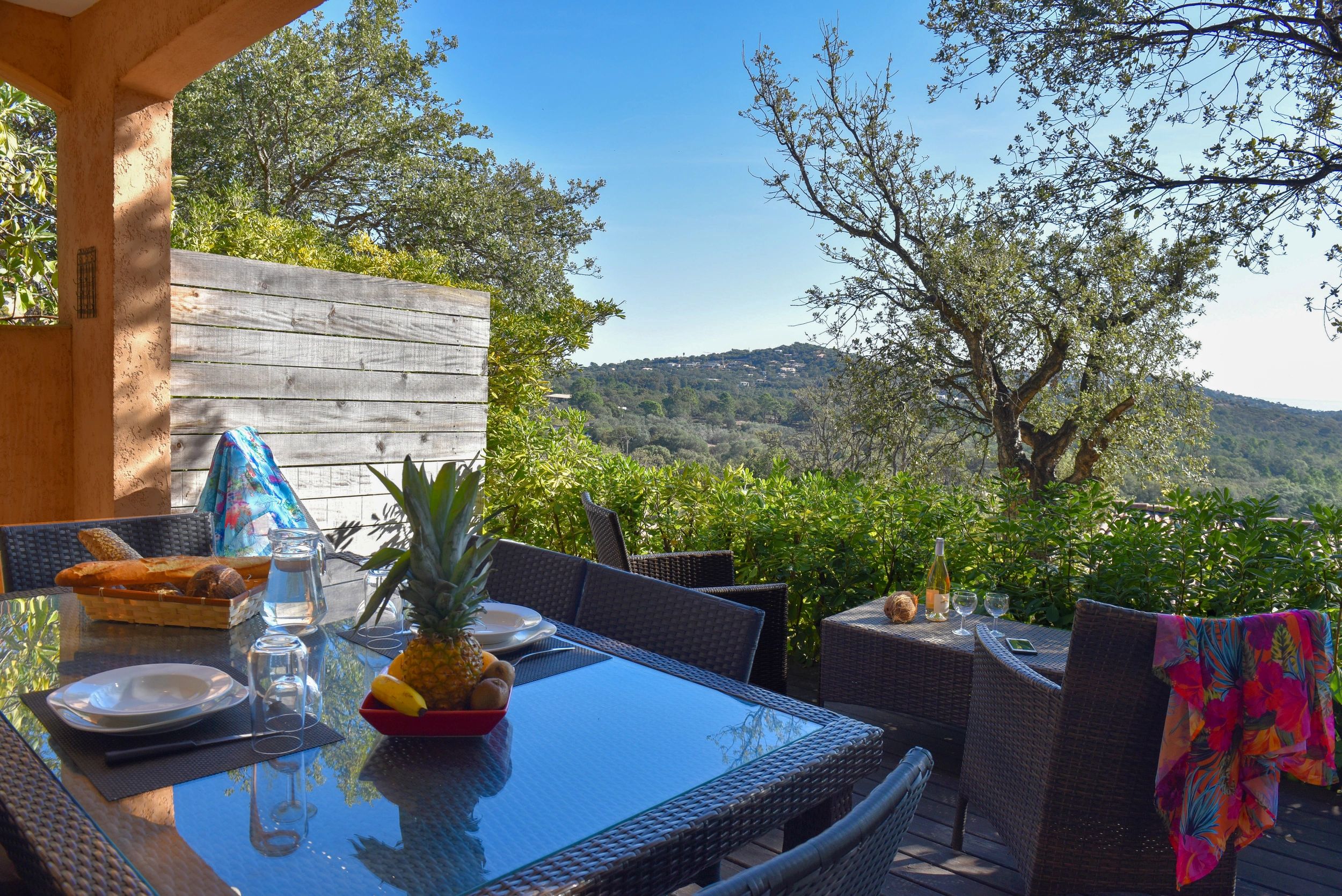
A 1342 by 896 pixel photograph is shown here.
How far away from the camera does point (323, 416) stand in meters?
3.74

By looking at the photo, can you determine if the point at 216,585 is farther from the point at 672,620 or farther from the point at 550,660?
the point at 672,620

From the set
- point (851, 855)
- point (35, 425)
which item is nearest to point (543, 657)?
point (851, 855)

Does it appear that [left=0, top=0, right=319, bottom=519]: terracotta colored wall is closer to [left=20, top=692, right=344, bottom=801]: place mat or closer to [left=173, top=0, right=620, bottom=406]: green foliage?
[left=20, top=692, right=344, bottom=801]: place mat

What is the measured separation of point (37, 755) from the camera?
1.12 meters

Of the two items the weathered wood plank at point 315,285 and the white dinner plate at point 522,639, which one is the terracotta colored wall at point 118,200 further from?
the white dinner plate at point 522,639

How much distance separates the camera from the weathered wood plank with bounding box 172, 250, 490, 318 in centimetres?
332

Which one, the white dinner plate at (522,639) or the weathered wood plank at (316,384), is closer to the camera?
the white dinner plate at (522,639)

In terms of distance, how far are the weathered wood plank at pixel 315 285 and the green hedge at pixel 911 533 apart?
0.77 metres

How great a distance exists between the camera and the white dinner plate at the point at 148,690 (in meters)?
1.24

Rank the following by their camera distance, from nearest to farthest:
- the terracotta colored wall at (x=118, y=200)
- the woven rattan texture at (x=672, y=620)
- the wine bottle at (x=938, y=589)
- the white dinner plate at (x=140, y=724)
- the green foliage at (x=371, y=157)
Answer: the white dinner plate at (x=140, y=724)
the woven rattan texture at (x=672, y=620)
the wine bottle at (x=938, y=589)
the terracotta colored wall at (x=118, y=200)
the green foliage at (x=371, y=157)

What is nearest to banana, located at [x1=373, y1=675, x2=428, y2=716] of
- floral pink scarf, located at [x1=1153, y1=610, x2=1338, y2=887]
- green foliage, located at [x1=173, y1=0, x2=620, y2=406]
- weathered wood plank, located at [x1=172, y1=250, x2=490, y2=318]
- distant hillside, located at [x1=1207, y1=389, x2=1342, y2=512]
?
floral pink scarf, located at [x1=1153, y1=610, x2=1338, y2=887]

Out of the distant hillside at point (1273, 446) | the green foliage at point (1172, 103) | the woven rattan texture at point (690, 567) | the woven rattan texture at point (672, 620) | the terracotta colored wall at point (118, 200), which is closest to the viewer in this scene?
the woven rattan texture at point (672, 620)

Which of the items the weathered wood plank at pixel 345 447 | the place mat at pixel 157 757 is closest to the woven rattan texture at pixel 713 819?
the place mat at pixel 157 757

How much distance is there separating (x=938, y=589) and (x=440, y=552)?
231 cm
